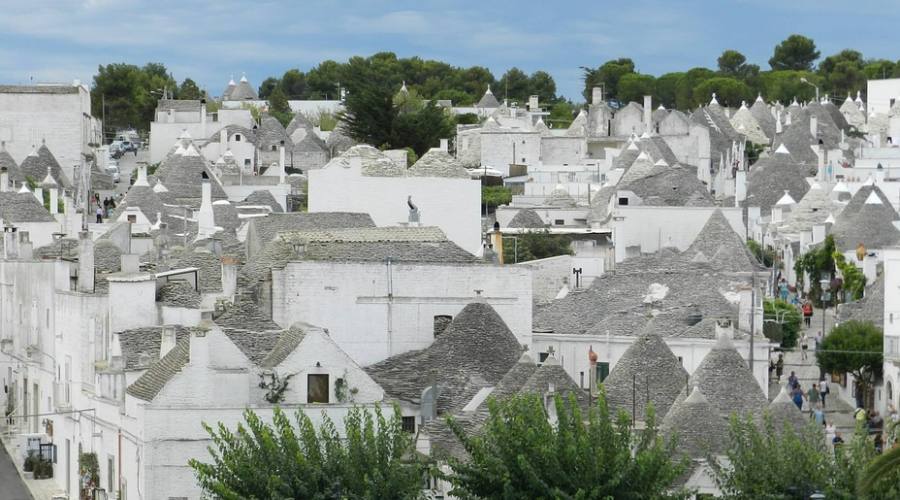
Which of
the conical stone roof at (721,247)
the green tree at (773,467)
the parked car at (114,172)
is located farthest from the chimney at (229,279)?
the parked car at (114,172)

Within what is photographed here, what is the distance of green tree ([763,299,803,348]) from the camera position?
65.6 m

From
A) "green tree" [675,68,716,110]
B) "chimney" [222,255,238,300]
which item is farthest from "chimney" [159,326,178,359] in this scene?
"green tree" [675,68,716,110]

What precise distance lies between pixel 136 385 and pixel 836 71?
15101 cm

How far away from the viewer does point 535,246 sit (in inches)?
3228

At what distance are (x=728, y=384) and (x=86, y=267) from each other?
1447cm

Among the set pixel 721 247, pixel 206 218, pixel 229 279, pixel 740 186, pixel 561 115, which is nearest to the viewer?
pixel 229 279

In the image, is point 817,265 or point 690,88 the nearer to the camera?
point 817,265

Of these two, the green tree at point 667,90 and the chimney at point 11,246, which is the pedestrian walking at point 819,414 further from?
the green tree at point 667,90

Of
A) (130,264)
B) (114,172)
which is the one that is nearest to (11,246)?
(130,264)

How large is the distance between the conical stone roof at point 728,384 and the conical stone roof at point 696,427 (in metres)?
0.73

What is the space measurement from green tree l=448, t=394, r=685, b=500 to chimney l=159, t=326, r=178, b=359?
9.22m

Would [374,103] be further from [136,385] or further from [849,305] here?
[136,385]

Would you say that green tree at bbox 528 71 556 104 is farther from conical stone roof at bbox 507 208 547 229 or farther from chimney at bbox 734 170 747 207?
conical stone roof at bbox 507 208 547 229

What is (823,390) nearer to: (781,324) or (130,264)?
(781,324)
